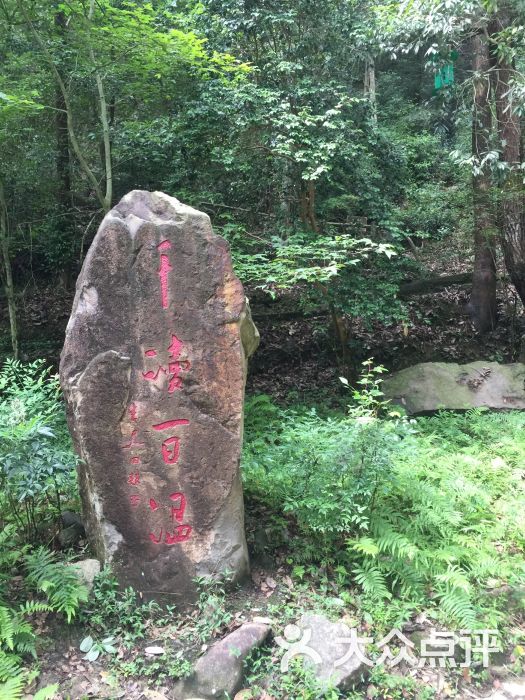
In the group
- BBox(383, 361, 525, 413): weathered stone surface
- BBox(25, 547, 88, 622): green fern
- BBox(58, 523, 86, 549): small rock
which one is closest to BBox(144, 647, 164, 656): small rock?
BBox(25, 547, 88, 622): green fern

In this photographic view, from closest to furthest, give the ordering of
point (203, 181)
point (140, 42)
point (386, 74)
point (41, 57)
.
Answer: point (140, 42)
point (41, 57)
point (203, 181)
point (386, 74)

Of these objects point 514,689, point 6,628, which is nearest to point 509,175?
point 514,689

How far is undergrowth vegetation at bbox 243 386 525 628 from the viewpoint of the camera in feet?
12.1

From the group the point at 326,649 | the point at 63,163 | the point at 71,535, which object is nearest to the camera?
the point at 326,649

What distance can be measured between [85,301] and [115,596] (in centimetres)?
201

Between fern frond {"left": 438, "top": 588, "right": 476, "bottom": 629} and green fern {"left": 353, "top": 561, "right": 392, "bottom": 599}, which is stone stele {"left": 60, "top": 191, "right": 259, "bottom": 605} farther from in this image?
fern frond {"left": 438, "top": 588, "right": 476, "bottom": 629}

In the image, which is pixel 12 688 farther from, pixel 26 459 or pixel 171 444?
pixel 171 444

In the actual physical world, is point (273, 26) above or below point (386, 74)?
below

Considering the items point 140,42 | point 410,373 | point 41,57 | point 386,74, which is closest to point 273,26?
point 140,42

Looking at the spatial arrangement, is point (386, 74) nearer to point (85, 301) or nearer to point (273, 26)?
point (273, 26)

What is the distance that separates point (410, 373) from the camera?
8242 mm

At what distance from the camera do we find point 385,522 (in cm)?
390

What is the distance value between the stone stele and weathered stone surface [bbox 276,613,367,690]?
0.63m

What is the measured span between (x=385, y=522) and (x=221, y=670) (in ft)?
4.92
